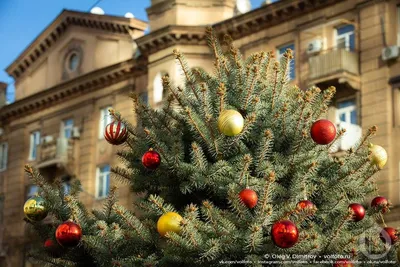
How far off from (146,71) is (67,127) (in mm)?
6226

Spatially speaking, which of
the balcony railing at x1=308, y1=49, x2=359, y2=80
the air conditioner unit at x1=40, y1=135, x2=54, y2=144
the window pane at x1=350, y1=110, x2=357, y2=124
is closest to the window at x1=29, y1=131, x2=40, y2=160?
the air conditioner unit at x1=40, y1=135, x2=54, y2=144

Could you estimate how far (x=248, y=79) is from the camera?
10.5 meters

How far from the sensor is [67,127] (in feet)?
130

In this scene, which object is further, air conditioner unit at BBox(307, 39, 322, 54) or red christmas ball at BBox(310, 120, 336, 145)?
air conditioner unit at BBox(307, 39, 322, 54)

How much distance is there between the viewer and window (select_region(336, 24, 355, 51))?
91.9 ft

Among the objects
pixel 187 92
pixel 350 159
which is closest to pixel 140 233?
pixel 187 92

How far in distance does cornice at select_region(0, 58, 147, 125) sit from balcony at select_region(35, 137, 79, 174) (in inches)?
93.7

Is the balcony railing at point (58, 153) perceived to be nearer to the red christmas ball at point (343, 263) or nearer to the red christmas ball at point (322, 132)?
the red christmas ball at point (322, 132)

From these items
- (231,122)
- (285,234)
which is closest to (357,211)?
(285,234)

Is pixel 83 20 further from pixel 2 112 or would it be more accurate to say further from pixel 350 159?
pixel 350 159

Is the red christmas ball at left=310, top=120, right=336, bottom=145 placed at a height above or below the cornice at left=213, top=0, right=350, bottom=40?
below

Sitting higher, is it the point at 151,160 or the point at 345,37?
the point at 345,37

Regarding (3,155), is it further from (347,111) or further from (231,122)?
(231,122)

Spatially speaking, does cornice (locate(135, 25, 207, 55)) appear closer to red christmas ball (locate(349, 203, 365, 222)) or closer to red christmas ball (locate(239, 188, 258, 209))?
red christmas ball (locate(349, 203, 365, 222))
